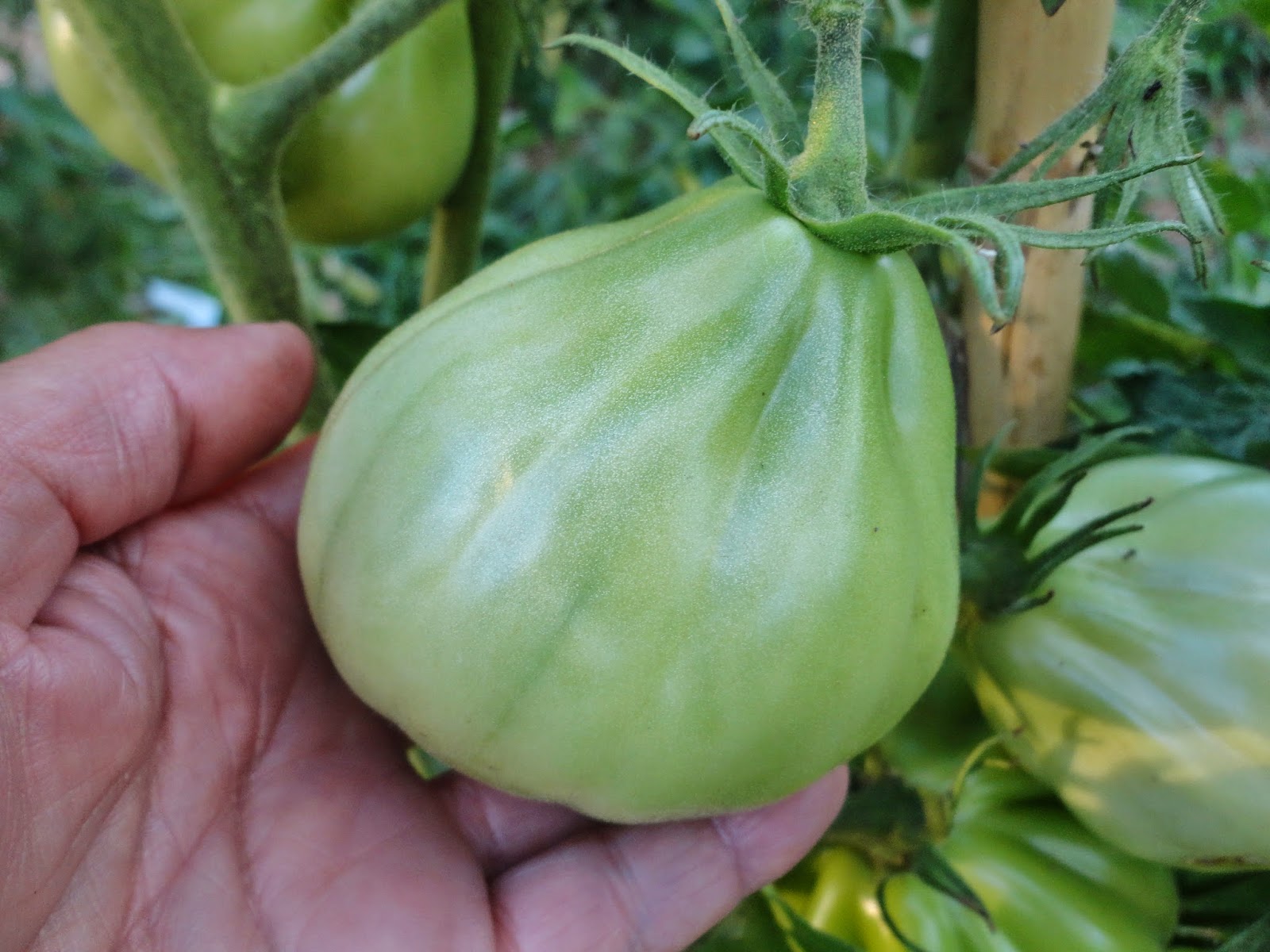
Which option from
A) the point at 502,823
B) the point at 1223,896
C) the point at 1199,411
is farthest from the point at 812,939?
the point at 1199,411

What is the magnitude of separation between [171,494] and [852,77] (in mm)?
550

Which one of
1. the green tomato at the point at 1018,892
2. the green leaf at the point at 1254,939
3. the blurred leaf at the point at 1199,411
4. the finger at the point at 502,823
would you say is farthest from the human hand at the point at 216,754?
the blurred leaf at the point at 1199,411

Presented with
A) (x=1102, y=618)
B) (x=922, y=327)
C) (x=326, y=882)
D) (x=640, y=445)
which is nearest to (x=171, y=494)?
(x=326, y=882)

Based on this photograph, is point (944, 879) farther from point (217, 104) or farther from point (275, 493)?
point (217, 104)

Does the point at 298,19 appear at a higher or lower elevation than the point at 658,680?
higher

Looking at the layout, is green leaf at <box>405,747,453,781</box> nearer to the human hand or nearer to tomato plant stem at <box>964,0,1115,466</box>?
the human hand

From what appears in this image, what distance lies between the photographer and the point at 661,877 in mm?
783

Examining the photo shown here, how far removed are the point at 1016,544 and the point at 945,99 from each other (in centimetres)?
33

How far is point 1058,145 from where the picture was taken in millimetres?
589

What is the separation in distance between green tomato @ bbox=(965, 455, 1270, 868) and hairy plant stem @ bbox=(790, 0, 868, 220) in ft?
1.12

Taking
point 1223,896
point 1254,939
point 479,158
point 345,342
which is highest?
point 479,158

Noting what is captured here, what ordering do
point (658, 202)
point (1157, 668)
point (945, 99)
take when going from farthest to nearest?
point (658, 202) < point (945, 99) < point (1157, 668)

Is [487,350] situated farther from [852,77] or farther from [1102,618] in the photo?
[1102,618]

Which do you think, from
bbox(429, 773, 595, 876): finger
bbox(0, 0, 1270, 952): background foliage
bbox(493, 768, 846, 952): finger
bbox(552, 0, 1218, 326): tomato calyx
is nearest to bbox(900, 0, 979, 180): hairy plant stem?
bbox(0, 0, 1270, 952): background foliage
